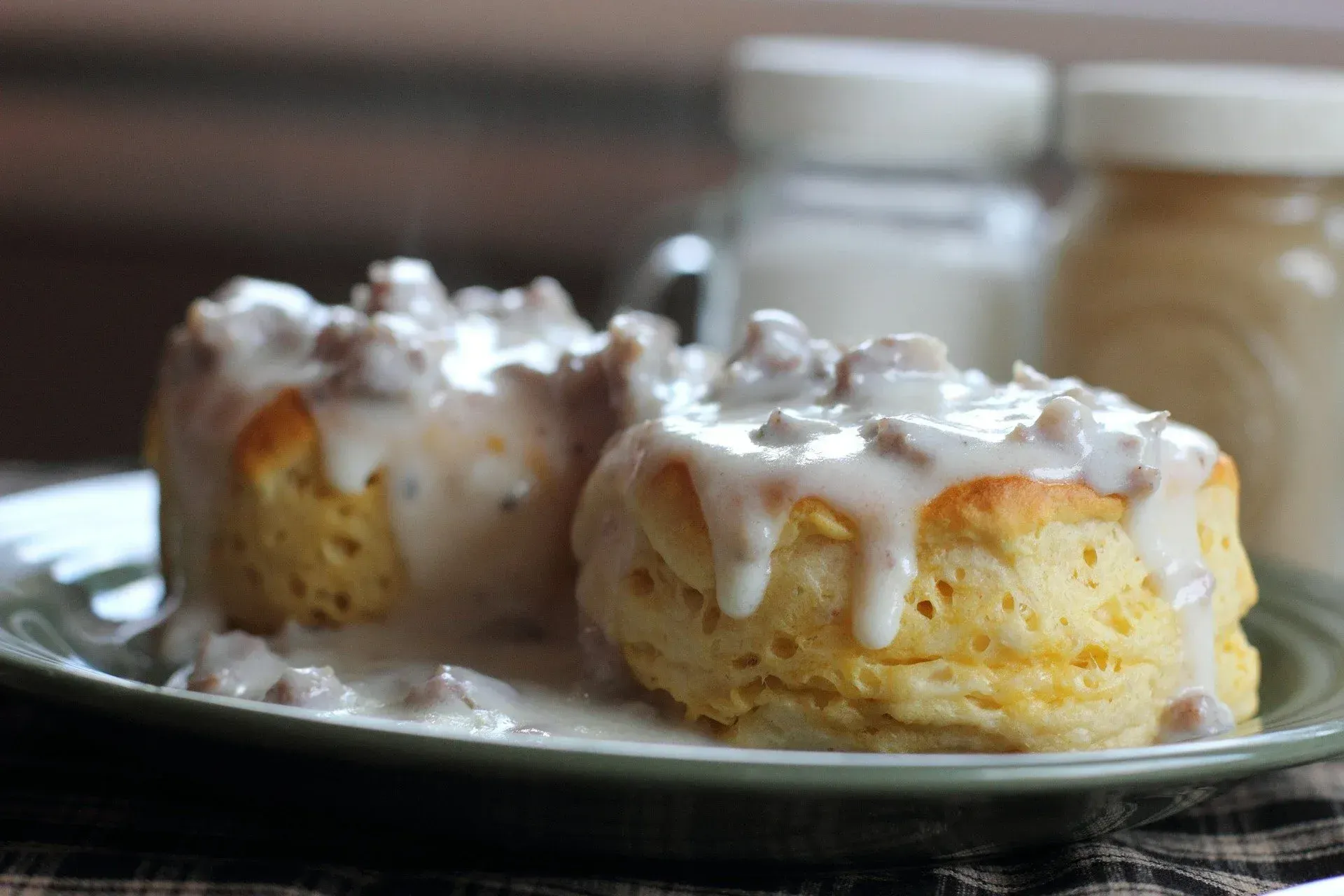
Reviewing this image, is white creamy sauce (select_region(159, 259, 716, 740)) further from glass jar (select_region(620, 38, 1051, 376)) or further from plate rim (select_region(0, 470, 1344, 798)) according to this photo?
glass jar (select_region(620, 38, 1051, 376))

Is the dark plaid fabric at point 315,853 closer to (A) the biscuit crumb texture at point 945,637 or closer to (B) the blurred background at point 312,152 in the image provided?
(A) the biscuit crumb texture at point 945,637

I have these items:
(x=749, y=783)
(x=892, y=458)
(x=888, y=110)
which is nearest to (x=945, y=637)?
(x=892, y=458)

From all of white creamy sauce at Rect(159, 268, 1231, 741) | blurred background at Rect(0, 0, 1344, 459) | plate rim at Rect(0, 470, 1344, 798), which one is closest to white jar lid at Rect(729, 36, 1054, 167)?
white creamy sauce at Rect(159, 268, 1231, 741)

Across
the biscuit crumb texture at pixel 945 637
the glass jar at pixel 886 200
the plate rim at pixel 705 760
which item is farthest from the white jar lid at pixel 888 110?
the plate rim at pixel 705 760

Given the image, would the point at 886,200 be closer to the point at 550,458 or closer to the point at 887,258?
the point at 887,258

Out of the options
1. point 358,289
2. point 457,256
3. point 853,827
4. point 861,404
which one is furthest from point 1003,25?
point 853,827

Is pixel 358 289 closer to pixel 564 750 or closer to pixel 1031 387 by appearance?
pixel 1031 387
